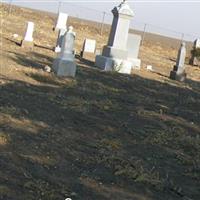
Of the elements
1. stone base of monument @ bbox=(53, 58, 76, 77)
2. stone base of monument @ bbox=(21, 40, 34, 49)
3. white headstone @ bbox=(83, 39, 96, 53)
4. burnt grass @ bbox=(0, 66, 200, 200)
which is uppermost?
white headstone @ bbox=(83, 39, 96, 53)

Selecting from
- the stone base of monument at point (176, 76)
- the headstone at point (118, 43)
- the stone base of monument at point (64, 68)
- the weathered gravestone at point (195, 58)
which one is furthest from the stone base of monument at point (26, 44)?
the weathered gravestone at point (195, 58)

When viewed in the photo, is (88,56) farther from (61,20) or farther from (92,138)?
A: (92,138)

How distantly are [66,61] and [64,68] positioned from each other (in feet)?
0.64

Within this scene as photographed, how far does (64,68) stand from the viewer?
12977 mm

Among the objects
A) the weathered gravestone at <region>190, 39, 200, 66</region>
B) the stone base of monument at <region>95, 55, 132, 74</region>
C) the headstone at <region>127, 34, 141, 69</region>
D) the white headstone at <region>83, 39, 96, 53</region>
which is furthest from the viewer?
the weathered gravestone at <region>190, 39, 200, 66</region>

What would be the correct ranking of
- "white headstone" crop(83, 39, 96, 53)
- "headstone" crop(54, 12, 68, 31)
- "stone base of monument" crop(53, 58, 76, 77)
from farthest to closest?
"headstone" crop(54, 12, 68, 31) → "white headstone" crop(83, 39, 96, 53) → "stone base of monument" crop(53, 58, 76, 77)

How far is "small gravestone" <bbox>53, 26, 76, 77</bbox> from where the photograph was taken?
12938mm

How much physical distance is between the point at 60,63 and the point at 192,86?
5.27m

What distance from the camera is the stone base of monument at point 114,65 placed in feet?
50.9

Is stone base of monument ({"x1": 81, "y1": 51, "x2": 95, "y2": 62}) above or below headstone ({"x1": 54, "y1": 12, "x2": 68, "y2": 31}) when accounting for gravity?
below

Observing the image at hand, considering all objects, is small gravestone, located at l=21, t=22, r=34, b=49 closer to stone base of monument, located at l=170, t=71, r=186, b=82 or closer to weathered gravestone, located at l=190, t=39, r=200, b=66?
stone base of monument, located at l=170, t=71, r=186, b=82

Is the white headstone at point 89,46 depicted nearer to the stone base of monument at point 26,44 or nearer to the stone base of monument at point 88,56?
the stone base of monument at point 88,56

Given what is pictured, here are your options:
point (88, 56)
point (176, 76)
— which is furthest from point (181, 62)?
point (88, 56)

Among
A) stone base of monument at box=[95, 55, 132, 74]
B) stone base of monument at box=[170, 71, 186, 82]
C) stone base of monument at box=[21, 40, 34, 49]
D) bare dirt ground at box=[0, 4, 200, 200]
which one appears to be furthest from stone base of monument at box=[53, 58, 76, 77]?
stone base of monument at box=[170, 71, 186, 82]
